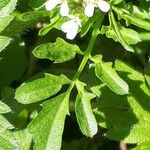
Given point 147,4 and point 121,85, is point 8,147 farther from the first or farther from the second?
point 147,4

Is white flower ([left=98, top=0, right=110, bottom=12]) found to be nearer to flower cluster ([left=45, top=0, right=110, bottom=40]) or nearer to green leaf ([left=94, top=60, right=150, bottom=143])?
flower cluster ([left=45, top=0, right=110, bottom=40])

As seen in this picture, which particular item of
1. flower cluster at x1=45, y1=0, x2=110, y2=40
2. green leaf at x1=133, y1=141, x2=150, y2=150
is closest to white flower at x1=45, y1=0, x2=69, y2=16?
flower cluster at x1=45, y1=0, x2=110, y2=40

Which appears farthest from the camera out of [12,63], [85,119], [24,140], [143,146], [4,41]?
[12,63]

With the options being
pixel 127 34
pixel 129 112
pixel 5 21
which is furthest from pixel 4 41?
pixel 129 112

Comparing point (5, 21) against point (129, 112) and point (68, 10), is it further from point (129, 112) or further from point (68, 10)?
point (129, 112)

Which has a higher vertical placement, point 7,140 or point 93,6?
point 93,6

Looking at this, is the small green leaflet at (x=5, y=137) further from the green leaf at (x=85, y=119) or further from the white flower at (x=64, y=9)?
the white flower at (x=64, y=9)

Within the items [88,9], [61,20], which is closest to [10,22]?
[61,20]
